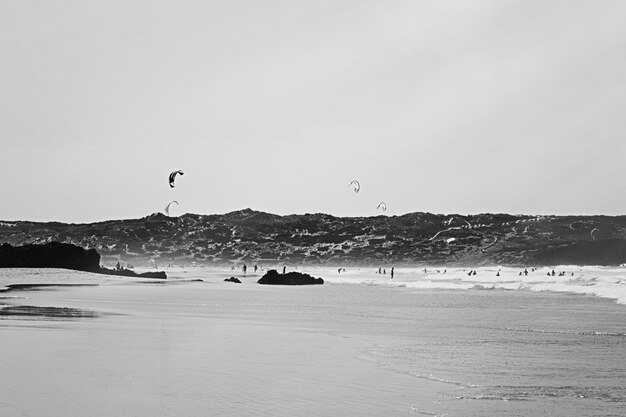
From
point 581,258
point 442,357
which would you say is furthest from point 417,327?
point 581,258

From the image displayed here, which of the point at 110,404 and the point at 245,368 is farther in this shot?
the point at 245,368

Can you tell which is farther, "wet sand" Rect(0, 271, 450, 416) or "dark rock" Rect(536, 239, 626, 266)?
"dark rock" Rect(536, 239, 626, 266)

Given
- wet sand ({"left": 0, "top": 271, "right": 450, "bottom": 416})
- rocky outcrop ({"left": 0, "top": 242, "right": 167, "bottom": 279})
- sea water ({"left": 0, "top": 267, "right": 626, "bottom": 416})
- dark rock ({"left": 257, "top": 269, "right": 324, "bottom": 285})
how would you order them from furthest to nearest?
dark rock ({"left": 257, "top": 269, "right": 324, "bottom": 285}), rocky outcrop ({"left": 0, "top": 242, "right": 167, "bottom": 279}), sea water ({"left": 0, "top": 267, "right": 626, "bottom": 416}), wet sand ({"left": 0, "top": 271, "right": 450, "bottom": 416})

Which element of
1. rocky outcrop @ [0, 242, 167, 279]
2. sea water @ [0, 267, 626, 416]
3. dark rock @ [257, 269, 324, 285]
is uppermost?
rocky outcrop @ [0, 242, 167, 279]

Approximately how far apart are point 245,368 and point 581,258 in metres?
168

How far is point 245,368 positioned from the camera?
12.8m

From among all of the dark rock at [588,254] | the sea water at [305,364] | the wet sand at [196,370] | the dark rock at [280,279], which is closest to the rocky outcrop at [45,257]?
the dark rock at [280,279]

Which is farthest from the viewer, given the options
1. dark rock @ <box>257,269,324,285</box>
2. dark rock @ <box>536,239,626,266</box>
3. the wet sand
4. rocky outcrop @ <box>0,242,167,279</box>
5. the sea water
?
dark rock @ <box>536,239,626,266</box>

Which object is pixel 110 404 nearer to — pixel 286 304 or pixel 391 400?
pixel 391 400

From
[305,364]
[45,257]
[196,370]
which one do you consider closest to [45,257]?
[45,257]

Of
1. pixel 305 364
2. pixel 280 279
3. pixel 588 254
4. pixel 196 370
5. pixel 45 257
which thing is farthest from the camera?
pixel 588 254

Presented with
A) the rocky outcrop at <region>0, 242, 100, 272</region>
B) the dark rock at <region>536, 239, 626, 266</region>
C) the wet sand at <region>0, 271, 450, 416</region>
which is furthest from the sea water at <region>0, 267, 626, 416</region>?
the dark rock at <region>536, 239, 626, 266</region>

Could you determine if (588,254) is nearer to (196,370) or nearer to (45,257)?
(45,257)

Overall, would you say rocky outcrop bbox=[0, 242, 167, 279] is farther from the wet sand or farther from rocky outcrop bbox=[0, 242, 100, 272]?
the wet sand
